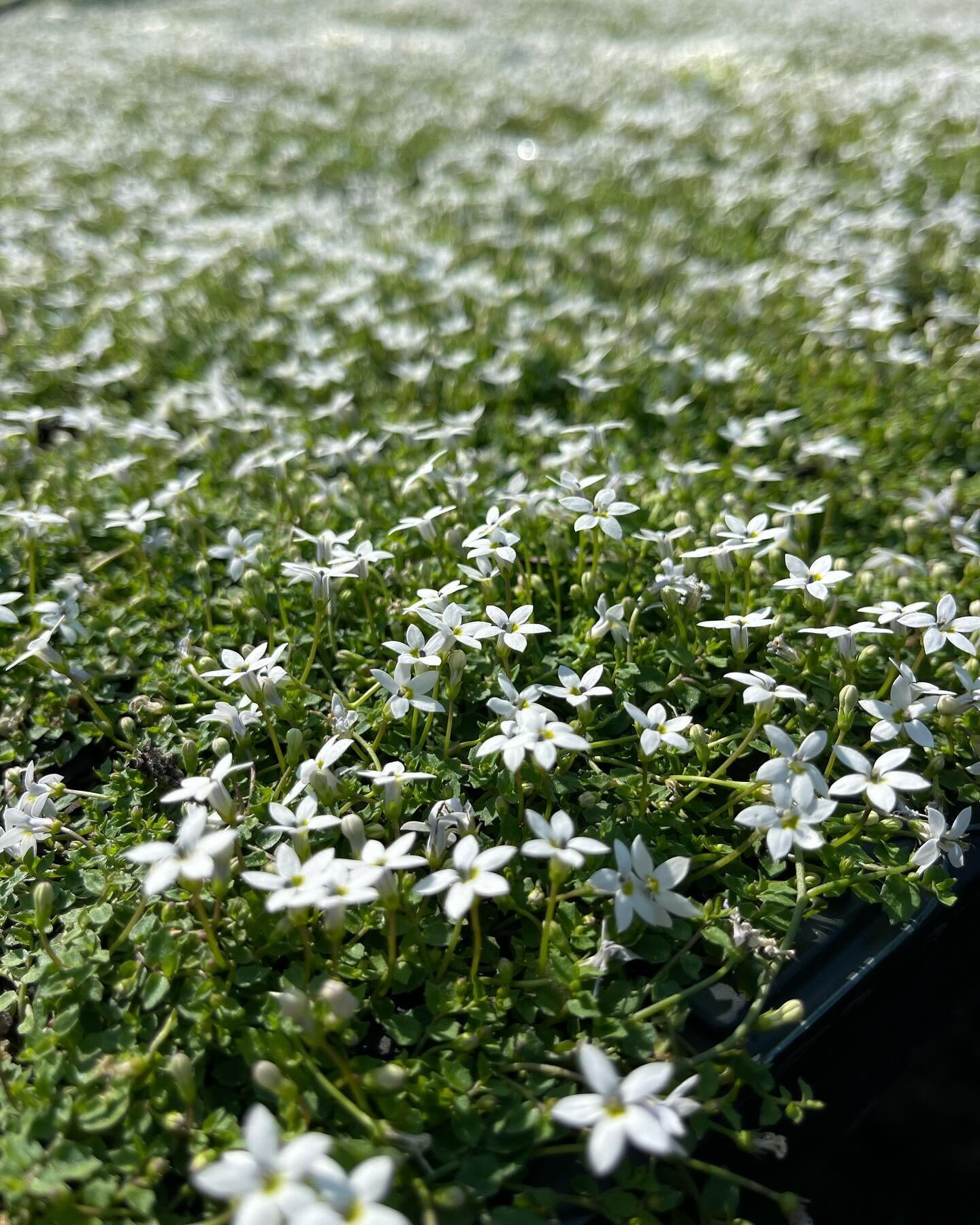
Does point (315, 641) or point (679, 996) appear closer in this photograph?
point (679, 996)

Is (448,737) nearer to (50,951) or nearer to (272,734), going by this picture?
(272,734)

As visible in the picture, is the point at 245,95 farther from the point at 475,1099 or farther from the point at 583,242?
the point at 475,1099

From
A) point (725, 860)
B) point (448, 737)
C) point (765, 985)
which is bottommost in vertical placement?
point (765, 985)

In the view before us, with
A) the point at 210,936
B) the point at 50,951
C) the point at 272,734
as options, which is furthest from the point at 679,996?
the point at 50,951

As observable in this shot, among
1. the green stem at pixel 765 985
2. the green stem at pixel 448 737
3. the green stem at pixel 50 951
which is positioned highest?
the green stem at pixel 448 737

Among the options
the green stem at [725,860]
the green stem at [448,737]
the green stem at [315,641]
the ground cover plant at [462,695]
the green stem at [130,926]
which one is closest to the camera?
the ground cover plant at [462,695]

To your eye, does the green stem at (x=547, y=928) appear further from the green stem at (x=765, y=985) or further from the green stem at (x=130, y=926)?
the green stem at (x=130, y=926)

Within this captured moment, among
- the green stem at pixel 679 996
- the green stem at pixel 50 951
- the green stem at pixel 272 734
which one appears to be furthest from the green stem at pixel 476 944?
the green stem at pixel 50 951

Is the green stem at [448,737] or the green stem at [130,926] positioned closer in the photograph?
the green stem at [130,926]

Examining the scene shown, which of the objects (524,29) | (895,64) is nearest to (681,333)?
(895,64)
